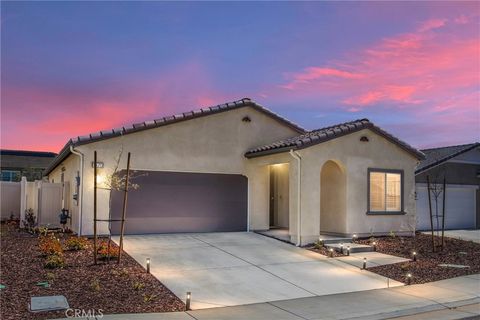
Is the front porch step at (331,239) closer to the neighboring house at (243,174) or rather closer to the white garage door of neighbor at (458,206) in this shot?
the neighboring house at (243,174)

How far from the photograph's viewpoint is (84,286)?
8289 millimetres

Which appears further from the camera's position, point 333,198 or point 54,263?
point 333,198

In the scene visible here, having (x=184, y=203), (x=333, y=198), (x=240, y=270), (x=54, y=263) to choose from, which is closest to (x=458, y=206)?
(x=333, y=198)

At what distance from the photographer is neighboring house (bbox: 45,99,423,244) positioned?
1400 cm

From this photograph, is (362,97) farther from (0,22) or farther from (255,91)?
(0,22)

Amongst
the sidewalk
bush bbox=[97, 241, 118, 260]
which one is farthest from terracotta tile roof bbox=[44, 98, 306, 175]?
the sidewalk

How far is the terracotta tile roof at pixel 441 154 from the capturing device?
20.8 m

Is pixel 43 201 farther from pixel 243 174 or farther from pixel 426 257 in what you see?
pixel 426 257

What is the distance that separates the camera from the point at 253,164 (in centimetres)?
1623

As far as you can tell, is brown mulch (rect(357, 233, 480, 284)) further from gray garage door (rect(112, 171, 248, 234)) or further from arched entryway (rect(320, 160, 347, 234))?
gray garage door (rect(112, 171, 248, 234))

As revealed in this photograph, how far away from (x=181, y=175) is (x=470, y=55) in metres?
10.6

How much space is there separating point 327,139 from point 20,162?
3175cm

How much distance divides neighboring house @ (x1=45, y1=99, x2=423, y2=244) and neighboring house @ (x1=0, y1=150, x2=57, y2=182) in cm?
2248

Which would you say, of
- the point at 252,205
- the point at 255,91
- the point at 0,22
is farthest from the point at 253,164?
the point at 0,22
